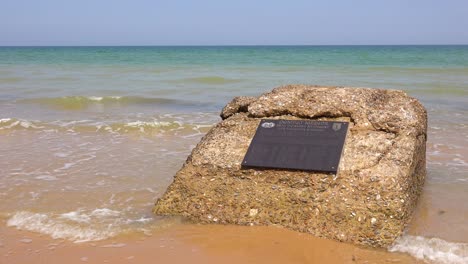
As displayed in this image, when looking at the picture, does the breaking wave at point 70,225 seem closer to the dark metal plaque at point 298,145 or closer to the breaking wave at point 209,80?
the dark metal plaque at point 298,145

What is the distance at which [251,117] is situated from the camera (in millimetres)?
4680

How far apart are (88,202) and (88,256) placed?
4.18 ft

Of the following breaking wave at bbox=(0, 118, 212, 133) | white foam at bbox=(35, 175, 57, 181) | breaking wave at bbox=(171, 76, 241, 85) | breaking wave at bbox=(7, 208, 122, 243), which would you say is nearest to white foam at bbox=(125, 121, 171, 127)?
breaking wave at bbox=(0, 118, 212, 133)

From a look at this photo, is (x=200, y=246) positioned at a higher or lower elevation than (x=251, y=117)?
lower

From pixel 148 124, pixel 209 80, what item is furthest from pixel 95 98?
pixel 209 80

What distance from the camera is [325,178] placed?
12.6 ft

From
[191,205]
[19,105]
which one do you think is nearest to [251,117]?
[191,205]

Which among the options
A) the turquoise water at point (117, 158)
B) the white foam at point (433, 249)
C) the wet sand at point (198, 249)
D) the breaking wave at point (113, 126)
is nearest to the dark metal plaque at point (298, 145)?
the wet sand at point (198, 249)

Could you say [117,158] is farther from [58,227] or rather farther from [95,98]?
[95,98]

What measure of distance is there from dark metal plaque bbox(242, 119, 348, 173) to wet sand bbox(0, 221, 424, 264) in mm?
558

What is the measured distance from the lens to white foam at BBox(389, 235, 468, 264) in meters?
3.36

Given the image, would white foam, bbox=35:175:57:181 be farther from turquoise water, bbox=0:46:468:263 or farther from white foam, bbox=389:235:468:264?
white foam, bbox=389:235:468:264

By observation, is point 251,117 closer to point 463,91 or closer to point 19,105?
point 19,105

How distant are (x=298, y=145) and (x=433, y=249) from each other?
4.28ft
